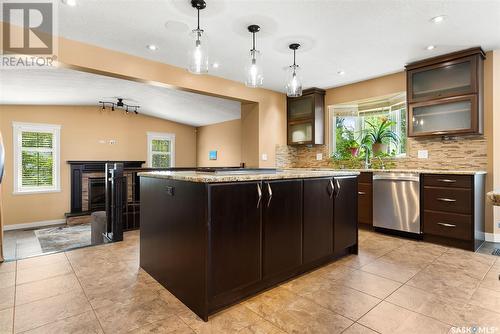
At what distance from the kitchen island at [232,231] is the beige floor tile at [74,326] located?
20.9 inches

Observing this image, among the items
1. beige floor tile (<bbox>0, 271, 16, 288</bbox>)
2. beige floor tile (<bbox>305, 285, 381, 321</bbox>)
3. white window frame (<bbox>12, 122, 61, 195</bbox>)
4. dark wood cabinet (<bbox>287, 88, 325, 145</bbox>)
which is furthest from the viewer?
white window frame (<bbox>12, 122, 61, 195</bbox>)

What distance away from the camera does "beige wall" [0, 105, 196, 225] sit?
6234mm

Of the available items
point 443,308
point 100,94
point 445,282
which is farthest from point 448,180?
point 100,94

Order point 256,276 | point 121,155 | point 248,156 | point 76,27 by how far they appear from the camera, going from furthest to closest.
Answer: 1. point 121,155
2. point 248,156
3. point 76,27
4. point 256,276

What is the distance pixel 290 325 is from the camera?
162 cm

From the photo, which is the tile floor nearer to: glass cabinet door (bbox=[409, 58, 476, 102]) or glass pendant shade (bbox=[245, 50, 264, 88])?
glass pendant shade (bbox=[245, 50, 264, 88])

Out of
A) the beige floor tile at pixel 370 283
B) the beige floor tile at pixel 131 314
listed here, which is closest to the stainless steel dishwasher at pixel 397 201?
the beige floor tile at pixel 370 283

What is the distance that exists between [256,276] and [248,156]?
11.3 feet

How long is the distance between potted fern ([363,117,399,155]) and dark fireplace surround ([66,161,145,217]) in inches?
233

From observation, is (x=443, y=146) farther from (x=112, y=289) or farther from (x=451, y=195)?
(x=112, y=289)

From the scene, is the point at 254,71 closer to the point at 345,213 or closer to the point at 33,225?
the point at 345,213

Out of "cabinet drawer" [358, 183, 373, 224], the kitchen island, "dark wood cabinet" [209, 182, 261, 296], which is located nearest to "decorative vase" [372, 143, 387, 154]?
"cabinet drawer" [358, 183, 373, 224]

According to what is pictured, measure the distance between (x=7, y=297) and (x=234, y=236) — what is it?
174 centimetres

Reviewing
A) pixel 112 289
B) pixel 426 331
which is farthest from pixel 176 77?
pixel 426 331
